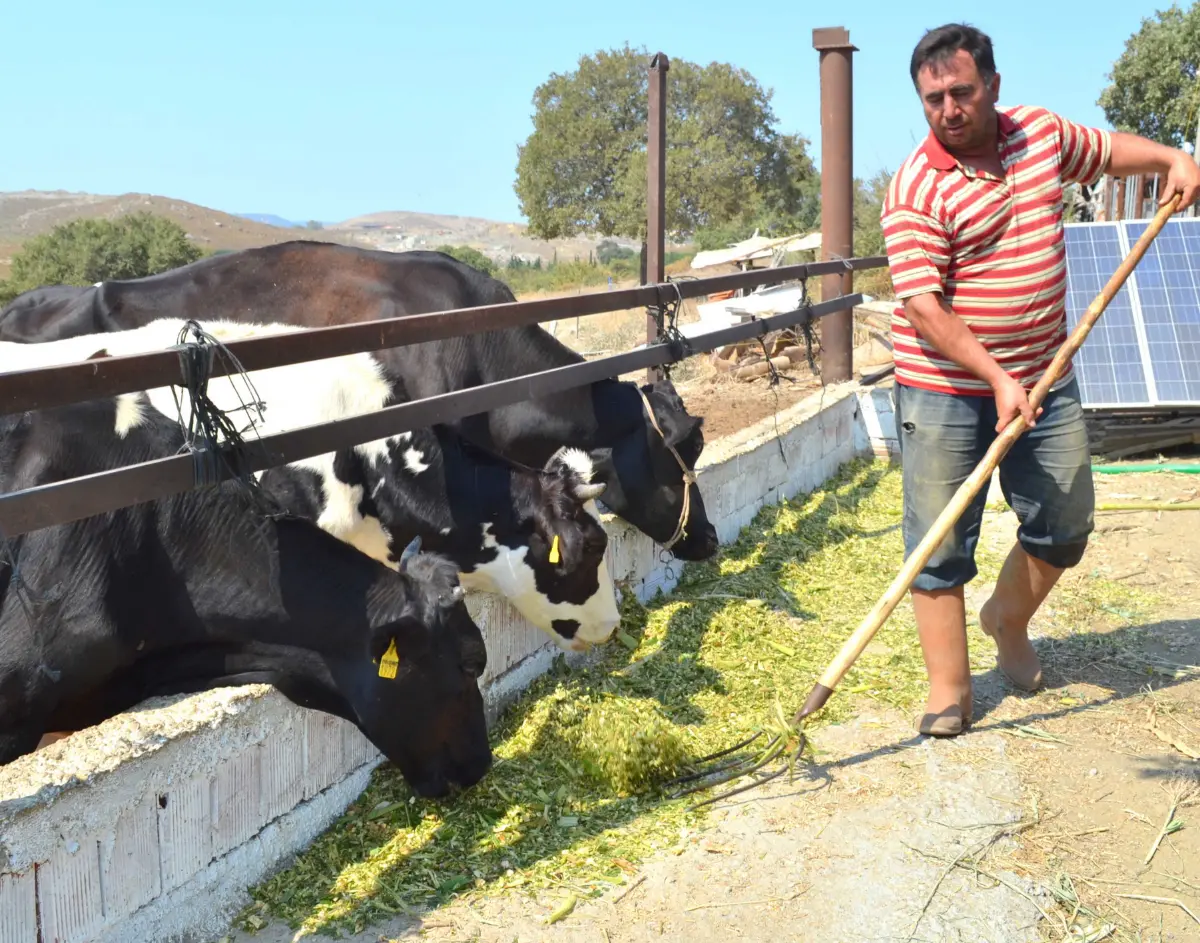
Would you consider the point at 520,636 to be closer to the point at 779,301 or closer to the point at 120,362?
the point at 120,362

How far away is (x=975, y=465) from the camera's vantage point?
3779 millimetres

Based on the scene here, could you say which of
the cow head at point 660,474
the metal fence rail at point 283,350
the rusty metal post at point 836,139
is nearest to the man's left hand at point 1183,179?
the metal fence rail at point 283,350

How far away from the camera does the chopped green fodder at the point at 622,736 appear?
121 inches

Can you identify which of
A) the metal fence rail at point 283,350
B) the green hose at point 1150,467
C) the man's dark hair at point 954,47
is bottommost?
the green hose at point 1150,467

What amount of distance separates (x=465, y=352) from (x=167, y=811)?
3052 mm

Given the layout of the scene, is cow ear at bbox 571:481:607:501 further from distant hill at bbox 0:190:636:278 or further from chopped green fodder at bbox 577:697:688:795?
distant hill at bbox 0:190:636:278

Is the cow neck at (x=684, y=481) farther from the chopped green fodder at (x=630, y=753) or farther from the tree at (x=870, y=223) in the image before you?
the tree at (x=870, y=223)

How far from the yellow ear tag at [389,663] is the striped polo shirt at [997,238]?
6.10 ft

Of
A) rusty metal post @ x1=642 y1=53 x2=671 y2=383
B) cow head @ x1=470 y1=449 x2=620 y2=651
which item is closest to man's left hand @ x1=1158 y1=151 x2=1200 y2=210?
cow head @ x1=470 y1=449 x2=620 y2=651

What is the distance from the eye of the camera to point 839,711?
4059mm

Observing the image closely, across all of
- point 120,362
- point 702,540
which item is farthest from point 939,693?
point 120,362

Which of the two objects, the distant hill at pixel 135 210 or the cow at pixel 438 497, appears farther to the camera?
the distant hill at pixel 135 210

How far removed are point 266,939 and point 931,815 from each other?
187cm

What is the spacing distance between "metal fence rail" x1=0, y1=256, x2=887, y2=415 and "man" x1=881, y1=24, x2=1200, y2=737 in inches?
50.0
